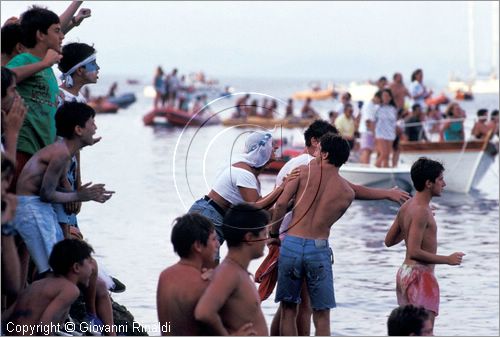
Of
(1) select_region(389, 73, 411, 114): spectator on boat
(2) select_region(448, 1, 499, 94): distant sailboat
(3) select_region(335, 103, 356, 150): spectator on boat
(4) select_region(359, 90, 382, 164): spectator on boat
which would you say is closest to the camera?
(4) select_region(359, 90, 382, 164): spectator on boat

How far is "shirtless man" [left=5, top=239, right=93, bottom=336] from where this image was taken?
7531 mm

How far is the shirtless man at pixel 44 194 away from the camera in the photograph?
7.80 meters

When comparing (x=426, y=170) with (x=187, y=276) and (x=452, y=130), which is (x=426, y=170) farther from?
(x=452, y=130)

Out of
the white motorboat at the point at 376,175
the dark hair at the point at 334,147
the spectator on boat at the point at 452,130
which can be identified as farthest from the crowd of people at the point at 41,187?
the spectator on boat at the point at 452,130

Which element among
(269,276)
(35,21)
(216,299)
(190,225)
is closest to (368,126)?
(269,276)

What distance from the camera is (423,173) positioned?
8906 mm

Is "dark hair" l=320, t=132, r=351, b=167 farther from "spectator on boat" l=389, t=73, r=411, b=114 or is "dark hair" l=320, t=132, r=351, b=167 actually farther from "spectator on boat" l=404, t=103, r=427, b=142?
"spectator on boat" l=389, t=73, r=411, b=114

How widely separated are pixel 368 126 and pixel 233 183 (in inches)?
662

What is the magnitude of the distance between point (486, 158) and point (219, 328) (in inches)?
796

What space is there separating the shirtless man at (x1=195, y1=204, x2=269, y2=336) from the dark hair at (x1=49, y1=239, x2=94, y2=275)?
0.86 meters

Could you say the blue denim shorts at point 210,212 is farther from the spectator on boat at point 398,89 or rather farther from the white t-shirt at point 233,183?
the spectator on boat at point 398,89

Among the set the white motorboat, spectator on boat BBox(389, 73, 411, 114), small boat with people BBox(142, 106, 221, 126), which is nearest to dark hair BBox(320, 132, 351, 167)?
the white motorboat

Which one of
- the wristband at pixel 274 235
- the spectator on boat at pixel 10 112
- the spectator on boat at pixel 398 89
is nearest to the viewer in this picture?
the spectator on boat at pixel 10 112

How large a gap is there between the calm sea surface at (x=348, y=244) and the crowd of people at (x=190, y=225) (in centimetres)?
55
